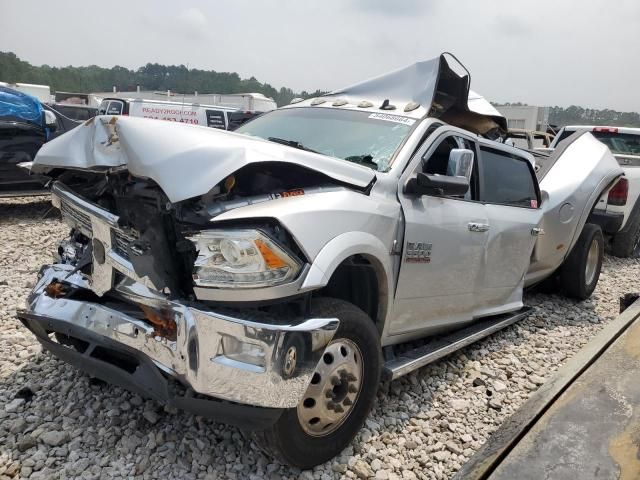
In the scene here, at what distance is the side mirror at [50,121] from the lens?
7887mm

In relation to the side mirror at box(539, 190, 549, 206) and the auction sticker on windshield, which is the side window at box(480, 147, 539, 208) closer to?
the side mirror at box(539, 190, 549, 206)

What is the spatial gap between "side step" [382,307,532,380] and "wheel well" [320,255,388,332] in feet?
0.87

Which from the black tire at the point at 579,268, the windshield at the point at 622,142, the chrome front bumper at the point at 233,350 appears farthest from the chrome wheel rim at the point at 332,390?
the windshield at the point at 622,142

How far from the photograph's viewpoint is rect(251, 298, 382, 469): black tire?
2.34 m

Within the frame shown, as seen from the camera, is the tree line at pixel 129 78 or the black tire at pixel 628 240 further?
the tree line at pixel 129 78

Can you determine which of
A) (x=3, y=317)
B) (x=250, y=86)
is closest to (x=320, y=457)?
(x=3, y=317)

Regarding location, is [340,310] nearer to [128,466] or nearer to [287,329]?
[287,329]

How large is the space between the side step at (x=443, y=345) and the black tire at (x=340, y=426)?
274mm

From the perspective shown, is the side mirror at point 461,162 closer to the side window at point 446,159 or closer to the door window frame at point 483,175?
the side window at point 446,159

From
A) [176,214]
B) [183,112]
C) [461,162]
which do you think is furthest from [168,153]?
[183,112]

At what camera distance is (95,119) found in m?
2.45

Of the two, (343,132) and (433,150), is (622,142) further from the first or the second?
(343,132)

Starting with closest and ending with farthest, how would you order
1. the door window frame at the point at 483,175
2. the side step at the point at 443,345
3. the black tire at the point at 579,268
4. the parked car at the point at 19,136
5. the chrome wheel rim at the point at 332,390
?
the chrome wheel rim at the point at 332,390
the side step at the point at 443,345
the door window frame at the point at 483,175
the black tire at the point at 579,268
the parked car at the point at 19,136

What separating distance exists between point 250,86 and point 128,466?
68.5 metres
